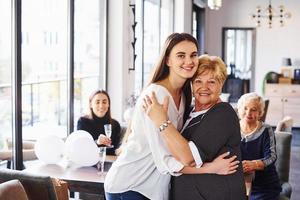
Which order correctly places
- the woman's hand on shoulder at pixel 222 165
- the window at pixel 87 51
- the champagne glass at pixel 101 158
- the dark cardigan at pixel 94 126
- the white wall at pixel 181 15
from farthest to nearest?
the white wall at pixel 181 15 → the window at pixel 87 51 → the dark cardigan at pixel 94 126 → the champagne glass at pixel 101 158 → the woman's hand on shoulder at pixel 222 165

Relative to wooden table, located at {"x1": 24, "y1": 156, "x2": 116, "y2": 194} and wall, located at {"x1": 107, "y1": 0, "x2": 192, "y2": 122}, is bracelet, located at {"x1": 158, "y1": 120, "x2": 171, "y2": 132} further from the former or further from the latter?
wall, located at {"x1": 107, "y1": 0, "x2": 192, "y2": 122}

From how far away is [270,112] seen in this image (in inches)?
373

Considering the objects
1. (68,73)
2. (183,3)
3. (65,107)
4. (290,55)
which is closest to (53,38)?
(68,73)

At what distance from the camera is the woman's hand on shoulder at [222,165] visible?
1735 millimetres

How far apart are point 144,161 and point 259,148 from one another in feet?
4.64

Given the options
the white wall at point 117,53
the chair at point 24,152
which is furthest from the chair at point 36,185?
the white wall at point 117,53

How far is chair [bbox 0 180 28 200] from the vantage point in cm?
188

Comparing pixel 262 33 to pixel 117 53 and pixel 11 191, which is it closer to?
pixel 117 53

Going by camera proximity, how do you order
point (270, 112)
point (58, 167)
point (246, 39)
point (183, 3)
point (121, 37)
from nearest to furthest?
point (58, 167)
point (121, 37)
point (183, 3)
point (270, 112)
point (246, 39)

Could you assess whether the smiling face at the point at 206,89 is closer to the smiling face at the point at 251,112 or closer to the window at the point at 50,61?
the smiling face at the point at 251,112

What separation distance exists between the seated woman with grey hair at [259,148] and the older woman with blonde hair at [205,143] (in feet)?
4.02

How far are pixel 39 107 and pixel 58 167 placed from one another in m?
1.14

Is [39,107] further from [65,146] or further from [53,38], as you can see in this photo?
[65,146]

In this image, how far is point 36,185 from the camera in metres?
2.18
